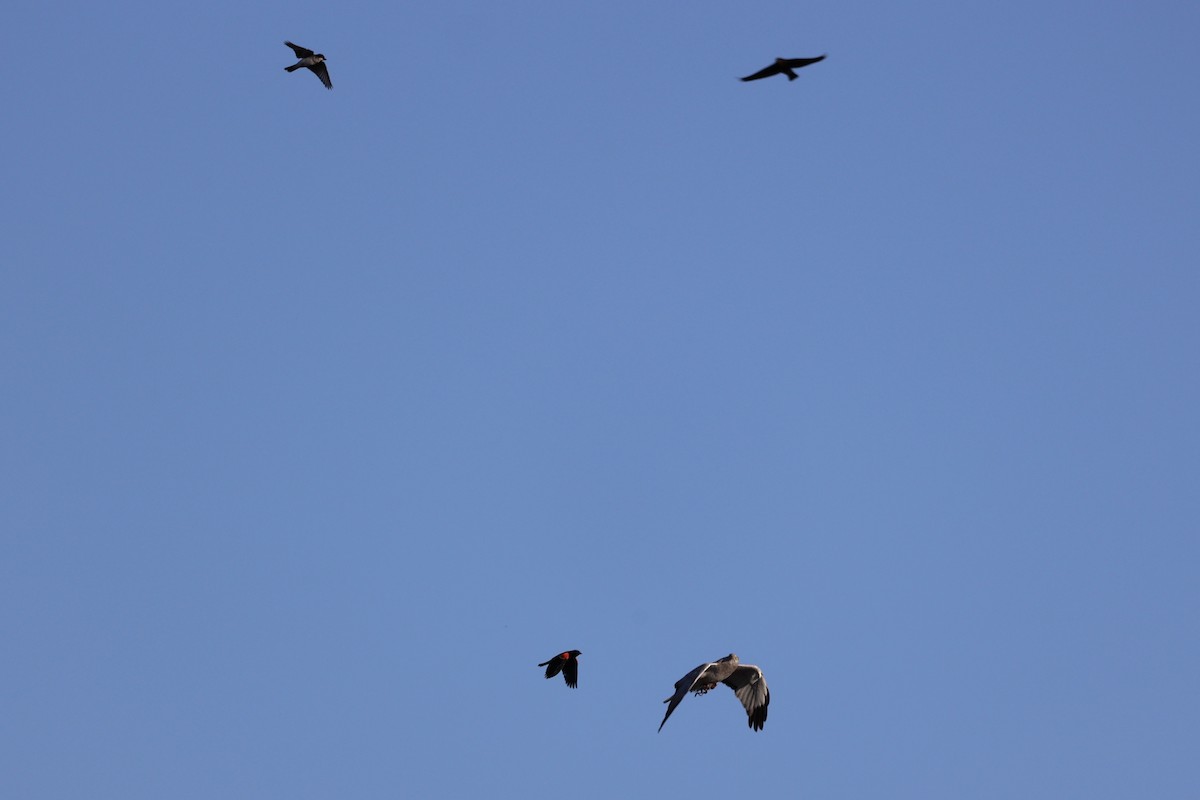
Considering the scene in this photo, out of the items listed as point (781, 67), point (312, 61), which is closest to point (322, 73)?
point (312, 61)

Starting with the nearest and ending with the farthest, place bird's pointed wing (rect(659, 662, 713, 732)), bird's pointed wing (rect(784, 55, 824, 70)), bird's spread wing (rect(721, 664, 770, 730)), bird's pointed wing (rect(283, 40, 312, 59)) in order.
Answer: bird's pointed wing (rect(784, 55, 824, 70)) < bird's pointed wing (rect(659, 662, 713, 732)) < bird's spread wing (rect(721, 664, 770, 730)) < bird's pointed wing (rect(283, 40, 312, 59))

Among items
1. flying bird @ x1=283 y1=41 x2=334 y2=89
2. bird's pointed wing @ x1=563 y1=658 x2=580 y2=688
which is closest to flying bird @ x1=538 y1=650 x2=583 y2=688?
bird's pointed wing @ x1=563 y1=658 x2=580 y2=688

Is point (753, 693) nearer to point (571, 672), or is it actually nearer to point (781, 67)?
point (571, 672)

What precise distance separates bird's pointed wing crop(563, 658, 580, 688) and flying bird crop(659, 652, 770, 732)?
6117 millimetres

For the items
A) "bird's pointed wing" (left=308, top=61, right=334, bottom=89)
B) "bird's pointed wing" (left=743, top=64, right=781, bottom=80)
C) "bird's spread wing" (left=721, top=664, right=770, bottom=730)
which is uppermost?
"bird's pointed wing" (left=308, top=61, right=334, bottom=89)

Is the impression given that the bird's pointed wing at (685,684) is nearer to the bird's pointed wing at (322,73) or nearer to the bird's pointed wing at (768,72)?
the bird's pointed wing at (768,72)

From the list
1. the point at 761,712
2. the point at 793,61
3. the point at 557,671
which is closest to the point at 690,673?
the point at 761,712

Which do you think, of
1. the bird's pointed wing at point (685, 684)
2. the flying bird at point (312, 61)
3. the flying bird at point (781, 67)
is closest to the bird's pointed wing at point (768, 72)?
the flying bird at point (781, 67)

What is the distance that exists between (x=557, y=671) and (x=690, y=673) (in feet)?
22.4

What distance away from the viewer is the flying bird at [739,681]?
144 ft

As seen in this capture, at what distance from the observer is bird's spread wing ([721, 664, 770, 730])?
4566 centimetres

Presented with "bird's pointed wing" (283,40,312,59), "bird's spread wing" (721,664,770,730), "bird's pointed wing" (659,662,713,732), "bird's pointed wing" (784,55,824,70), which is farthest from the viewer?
"bird's pointed wing" (283,40,312,59)

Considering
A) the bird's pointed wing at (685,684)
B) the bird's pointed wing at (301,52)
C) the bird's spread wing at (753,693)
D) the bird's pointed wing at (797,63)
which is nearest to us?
the bird's pointed wing at (797,63)

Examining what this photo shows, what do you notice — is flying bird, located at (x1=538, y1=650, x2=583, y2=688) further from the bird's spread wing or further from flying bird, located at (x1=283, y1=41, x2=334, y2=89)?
flying bird, located at (x1=283, y1=41, x2=334, y2=89)
